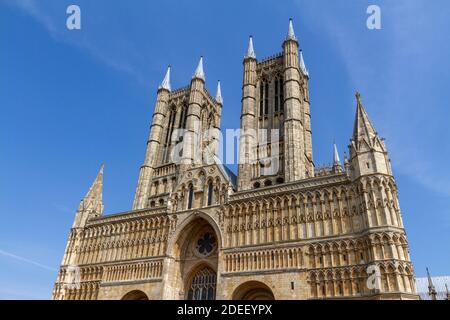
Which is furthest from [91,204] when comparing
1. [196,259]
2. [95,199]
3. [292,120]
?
[292,120]

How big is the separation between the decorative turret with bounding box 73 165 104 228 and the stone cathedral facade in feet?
0.43

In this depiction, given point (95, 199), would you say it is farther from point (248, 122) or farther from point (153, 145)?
point (248, 122)

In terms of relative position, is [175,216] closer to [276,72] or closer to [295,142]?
[295,142]

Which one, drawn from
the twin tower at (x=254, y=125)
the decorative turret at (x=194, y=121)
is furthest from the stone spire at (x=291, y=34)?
the decorative turret at (x=194, y=121)

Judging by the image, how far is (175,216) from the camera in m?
32.8

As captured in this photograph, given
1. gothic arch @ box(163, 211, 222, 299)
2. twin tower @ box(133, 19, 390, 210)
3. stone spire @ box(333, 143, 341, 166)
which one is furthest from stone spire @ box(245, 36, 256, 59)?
gothic arch @ box(163, 211, 222, 299)

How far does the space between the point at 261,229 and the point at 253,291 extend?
500 centimetres

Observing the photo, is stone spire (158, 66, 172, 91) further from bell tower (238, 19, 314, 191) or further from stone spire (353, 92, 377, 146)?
stone spire (353, 92, 377, 146)

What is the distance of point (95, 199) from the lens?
41.3 metres

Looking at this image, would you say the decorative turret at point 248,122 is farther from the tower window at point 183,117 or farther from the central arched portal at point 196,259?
the tower window at point 183,117

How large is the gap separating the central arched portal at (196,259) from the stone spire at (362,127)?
48.1 ft

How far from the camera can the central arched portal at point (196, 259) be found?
3027 centimetres
